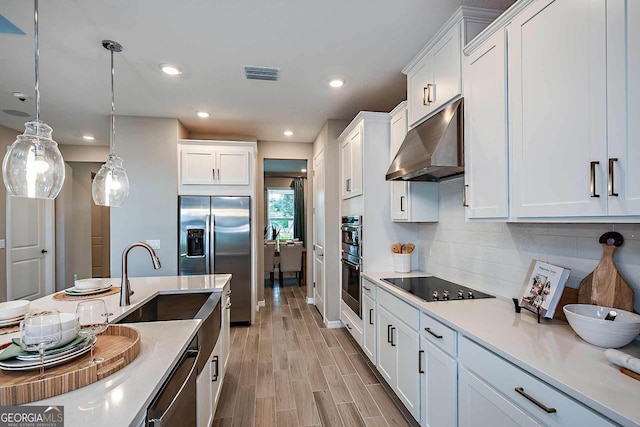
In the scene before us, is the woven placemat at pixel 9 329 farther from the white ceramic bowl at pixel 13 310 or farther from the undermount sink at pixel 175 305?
the undermount sink at pixel 175 305

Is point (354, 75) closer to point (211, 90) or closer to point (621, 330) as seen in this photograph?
point (211, 90)

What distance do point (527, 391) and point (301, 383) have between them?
1944 mm

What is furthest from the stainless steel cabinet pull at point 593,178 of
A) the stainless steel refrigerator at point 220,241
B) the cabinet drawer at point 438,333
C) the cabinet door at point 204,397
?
the stainless steel refrigerator at point 220,241

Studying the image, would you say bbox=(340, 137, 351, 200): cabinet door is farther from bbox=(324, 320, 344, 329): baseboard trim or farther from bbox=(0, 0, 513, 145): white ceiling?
bbox=(324, 320, 344, 329): baseboard trim

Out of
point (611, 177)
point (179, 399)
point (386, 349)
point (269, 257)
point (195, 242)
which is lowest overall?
point (386, 349)

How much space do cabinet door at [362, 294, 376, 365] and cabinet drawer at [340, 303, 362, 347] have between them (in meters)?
0.15

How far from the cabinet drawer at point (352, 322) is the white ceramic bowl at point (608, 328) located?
2044mm

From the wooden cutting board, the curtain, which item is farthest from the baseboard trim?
the curtain

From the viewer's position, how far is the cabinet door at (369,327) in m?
2.72

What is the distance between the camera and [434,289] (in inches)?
90.4

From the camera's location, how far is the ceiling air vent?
264cm

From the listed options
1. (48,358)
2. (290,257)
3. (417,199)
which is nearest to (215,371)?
(48,358)

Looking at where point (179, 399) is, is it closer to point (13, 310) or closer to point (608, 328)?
point (13, 310)

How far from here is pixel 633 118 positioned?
1046mm
